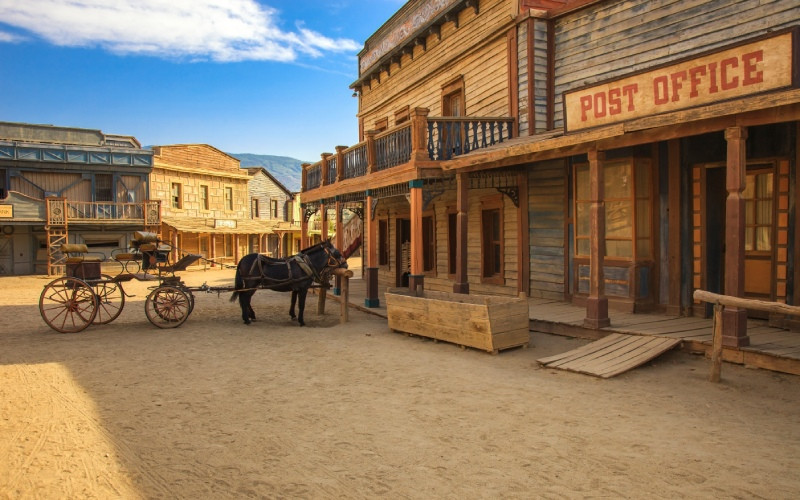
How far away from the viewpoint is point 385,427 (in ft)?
15.9

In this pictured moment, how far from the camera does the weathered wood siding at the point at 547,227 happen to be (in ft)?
35.6

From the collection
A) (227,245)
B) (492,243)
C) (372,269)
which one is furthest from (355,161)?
(227,245)

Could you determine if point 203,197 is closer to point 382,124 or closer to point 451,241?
point 382,124

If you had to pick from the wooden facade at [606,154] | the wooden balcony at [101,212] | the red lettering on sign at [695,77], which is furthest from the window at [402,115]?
the wooden balcony at [101,212]

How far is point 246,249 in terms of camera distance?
38062 millimetres

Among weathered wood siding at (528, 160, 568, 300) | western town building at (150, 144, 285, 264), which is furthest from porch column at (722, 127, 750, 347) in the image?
western town building at (150, 144, 285, 264)

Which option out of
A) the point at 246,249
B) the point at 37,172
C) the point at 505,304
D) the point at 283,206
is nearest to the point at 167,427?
the point at 505,304

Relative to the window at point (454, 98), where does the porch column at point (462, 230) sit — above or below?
below

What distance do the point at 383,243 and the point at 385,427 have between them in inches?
560

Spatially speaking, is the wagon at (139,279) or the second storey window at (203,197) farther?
the second storey window at (203,197)

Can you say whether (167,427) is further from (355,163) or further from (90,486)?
(355,163)

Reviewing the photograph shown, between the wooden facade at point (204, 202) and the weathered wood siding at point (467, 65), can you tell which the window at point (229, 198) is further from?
the weathered wood siding at point (467, 65)

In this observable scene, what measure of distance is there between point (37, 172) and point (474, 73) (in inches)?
1037

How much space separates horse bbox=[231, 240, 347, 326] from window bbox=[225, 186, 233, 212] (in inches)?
1069
